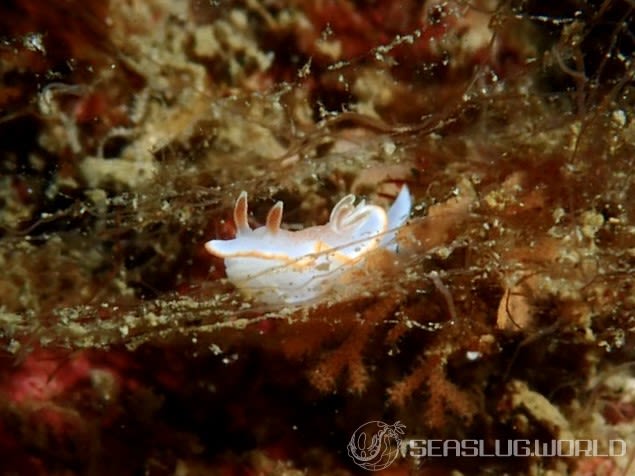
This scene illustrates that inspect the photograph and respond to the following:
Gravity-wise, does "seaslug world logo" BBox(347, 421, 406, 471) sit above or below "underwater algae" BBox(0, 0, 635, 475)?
below

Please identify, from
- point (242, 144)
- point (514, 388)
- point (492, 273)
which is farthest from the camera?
point (242, 144)

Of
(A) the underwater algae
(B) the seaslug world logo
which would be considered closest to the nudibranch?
(A) the underwater algae

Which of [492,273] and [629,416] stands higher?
[492,273]

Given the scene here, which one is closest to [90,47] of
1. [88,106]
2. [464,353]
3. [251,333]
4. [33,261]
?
[88,106]

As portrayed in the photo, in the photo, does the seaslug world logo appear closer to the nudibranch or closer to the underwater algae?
the underwater algae

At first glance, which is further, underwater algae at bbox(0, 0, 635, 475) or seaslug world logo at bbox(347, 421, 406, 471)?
seaslug world logo at bbox(347, 421, 406, 471)

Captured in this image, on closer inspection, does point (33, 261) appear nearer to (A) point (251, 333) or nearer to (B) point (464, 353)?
(A) point (251, 333)
